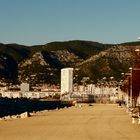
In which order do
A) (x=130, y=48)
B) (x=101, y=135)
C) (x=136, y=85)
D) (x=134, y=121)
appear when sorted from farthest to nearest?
(x=136, y=85) → (x=130, y=48) → (x=134, y=121) → (x=101, y=135)

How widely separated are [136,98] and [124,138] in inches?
2612

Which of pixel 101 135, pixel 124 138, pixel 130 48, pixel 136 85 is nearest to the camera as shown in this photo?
pixel 124 138

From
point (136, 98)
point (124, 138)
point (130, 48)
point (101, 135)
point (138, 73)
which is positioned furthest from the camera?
point (136, 98)

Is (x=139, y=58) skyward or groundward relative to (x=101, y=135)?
skyward

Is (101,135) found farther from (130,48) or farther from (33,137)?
(130,48)

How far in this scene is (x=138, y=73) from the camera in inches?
2945

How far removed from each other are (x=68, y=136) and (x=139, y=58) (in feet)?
72.5

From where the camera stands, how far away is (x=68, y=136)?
34.5m

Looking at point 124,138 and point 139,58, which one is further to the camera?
point 139,58

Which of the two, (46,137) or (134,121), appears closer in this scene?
(46,137)

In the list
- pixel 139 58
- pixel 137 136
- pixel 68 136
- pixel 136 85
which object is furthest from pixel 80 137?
pixel 136 85

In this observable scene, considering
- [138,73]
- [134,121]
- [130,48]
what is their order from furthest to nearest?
[138,73] → [130,48] → [134,121]

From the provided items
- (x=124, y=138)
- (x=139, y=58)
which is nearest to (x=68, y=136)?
(x=124, y=138)

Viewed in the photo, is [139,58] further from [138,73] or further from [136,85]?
[136,85]
